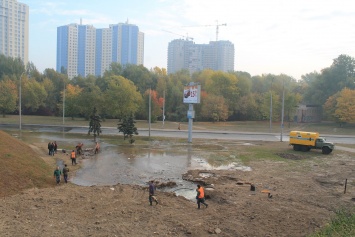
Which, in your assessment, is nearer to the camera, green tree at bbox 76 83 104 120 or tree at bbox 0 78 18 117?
green tree at bbox 76 83 104 120

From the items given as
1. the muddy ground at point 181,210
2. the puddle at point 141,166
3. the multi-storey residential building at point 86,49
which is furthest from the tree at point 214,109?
the multi-storey residential building at point 86,49

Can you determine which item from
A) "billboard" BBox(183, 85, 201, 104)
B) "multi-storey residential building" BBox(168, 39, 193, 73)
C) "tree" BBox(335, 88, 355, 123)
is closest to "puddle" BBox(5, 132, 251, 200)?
"billboard" BBox(183, 85, 201, 104)

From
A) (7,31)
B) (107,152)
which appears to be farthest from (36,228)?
(7,31)

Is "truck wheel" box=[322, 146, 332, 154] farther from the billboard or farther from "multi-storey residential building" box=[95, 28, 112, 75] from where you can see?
"multi-storey residential building" box=[95, 28, 112, 75]

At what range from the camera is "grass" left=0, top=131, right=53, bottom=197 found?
19067 millimetres

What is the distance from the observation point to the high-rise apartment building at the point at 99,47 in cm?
18038

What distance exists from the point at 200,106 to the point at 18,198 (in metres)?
72.6

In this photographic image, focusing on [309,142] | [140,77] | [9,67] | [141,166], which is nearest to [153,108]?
[140,77]

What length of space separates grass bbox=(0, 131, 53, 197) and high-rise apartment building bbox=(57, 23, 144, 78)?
159406 millimetres

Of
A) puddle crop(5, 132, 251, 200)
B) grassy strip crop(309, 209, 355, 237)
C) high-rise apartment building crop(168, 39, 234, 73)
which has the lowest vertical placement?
puddle crop(5, 132, 251, 200)

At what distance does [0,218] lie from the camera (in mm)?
14164

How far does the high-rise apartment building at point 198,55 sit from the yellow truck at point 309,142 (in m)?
143

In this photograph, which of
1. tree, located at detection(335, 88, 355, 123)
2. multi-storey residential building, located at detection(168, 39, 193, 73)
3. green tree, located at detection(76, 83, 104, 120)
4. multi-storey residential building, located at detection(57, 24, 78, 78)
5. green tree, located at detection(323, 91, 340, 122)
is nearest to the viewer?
tree, located at detection(335, 88, 355, 123)

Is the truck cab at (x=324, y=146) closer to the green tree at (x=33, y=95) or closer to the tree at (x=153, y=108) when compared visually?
the tree at (x=153, y=108)
